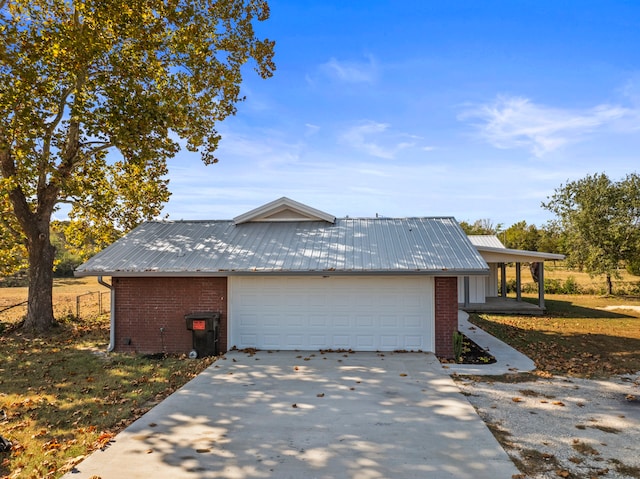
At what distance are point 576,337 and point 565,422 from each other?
873cm

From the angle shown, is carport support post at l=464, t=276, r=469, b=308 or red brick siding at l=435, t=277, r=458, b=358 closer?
red brick siding at l=435, t=277, r=458, b=358

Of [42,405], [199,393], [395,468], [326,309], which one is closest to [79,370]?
[42,405]

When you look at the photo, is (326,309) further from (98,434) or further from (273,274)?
(98,434)

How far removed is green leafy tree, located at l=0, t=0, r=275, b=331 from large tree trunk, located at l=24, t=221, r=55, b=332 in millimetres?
34

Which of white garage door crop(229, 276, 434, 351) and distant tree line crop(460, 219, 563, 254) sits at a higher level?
distant tree line crop(460, 219, 563, 254)

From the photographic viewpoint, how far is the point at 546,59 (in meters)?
11.8

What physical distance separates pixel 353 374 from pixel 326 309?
8.12 ft

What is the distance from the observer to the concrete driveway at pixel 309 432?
4.74 meters

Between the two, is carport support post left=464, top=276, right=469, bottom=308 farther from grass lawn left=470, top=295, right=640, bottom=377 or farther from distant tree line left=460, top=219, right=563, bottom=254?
distant tree line left=460, top=219, right=563, bottom=254

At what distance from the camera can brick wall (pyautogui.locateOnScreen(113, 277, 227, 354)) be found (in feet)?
36.4

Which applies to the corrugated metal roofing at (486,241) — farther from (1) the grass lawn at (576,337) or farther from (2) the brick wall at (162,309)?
(2) the brick wall at (162,309)

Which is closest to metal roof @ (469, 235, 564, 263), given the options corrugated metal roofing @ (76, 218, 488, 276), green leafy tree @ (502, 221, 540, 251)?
corrugated metal roofing @ (76, 218, 488, 276)

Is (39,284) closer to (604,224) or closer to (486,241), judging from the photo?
(486,241)

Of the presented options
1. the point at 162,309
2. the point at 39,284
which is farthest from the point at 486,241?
the point at 39,284
